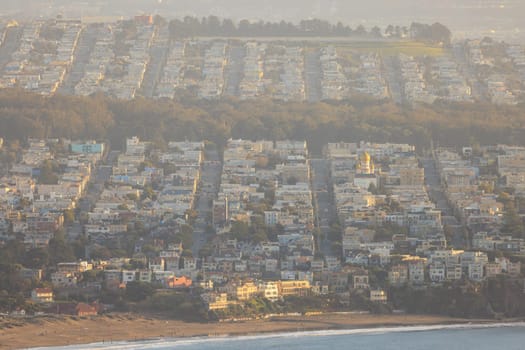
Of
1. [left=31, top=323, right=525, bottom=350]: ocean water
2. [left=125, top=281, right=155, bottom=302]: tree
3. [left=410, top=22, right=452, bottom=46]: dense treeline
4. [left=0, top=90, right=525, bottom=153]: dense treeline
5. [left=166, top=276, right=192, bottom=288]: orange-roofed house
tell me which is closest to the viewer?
[left=31, top=323, right=525, bottom=350]: ocean water

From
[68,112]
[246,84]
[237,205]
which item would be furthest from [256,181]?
[246,84]

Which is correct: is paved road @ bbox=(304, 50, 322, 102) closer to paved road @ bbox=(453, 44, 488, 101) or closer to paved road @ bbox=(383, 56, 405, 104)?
paved road @ bbox=(383, 56, 405, 104)

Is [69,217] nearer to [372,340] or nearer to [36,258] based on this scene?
[36,258]

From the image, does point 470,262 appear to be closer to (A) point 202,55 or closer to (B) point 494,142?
(B) point 494,142

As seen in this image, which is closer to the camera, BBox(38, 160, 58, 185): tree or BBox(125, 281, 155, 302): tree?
BBox(125, 281, 155, 302): tree

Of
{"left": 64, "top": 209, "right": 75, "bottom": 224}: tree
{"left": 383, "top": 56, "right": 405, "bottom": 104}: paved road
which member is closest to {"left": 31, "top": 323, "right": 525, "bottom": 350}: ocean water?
{"left": 64, "top": 209, "right": 75, "bottom": 224}: tree

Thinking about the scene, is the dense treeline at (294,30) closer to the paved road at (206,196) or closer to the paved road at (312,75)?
the paved road at (312,75)

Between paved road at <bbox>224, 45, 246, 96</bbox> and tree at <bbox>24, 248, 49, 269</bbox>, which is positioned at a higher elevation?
paved road at <bbox>224, 45, 246, 96</bbox>

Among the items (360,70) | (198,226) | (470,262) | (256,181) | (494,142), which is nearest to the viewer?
(470,262)
